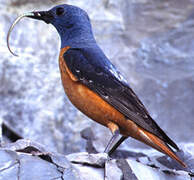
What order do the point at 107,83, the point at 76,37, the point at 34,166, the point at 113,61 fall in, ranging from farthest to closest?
the point at 113,61, the point at 76,37, the point at 107,83, the point at 34,166

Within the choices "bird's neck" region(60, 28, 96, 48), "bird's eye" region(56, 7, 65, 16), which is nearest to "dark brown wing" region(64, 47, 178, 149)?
"bird's neck" region(60, 28, 96, 48)

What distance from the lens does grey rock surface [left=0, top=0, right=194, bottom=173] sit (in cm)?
509

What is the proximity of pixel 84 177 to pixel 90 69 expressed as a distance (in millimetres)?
974

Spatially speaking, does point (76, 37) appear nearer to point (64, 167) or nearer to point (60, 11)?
point (60, 11)

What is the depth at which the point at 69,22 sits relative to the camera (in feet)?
12.3

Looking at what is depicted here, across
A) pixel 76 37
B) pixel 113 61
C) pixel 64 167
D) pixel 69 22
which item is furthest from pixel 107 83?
pixel 113 61

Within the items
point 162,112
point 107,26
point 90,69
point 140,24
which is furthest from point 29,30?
point 90,69

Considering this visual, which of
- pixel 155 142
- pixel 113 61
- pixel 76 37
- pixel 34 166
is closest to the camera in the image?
pixel 34 166

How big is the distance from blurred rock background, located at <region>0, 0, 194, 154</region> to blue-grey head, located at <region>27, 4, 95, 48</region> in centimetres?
151

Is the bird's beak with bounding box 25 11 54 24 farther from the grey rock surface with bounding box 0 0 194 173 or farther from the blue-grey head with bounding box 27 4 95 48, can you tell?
the grey rock surface with bounding box 0 0 194 173

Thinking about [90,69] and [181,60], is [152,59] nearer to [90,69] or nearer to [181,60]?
[181,60]

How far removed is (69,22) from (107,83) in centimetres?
62

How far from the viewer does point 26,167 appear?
2.64 metres

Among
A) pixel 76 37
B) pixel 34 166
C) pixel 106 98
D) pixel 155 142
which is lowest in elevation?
pixel 155 142
